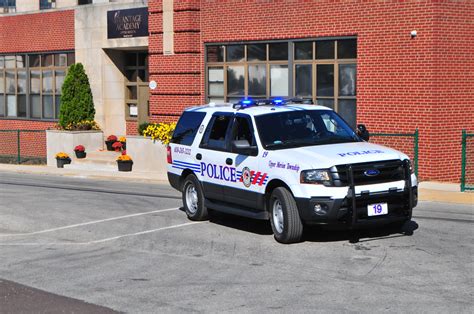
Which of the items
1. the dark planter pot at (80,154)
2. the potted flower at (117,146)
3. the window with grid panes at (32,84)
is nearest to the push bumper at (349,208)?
the potted flower at (117,146)

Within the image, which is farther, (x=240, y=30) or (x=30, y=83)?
(x=30, y=83)

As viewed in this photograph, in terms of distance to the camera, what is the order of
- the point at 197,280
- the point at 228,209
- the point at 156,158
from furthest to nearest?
1. the point at 156,158
2. the point at 228,209
3. the point at 197,280

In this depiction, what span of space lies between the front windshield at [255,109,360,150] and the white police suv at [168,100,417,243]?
2 cm

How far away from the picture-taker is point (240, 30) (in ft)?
84.2

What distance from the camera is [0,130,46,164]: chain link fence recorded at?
34250 millimetres

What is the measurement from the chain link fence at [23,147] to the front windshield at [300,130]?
21.6m

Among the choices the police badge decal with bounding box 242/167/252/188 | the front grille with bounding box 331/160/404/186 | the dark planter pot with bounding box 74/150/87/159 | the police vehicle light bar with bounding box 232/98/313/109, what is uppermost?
the police vehicle light bar with bounding box 232/98/313/109

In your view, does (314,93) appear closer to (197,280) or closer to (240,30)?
(240,30)

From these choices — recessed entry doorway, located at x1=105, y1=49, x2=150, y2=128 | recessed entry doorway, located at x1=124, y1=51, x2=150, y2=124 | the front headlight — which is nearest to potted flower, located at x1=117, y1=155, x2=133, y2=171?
recessed entry doorway, located at x1=124, y1=51, x2=150, y2=124

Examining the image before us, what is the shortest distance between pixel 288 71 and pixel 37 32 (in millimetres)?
14087

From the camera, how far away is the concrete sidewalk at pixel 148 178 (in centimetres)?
1780

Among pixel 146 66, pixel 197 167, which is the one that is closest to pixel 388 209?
pixel 197 167

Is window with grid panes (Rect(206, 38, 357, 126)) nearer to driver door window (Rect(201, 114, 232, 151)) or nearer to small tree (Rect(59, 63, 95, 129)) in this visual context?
small tree (Rect(59, 63, 95, 129))

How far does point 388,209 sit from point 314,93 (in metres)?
12.2
